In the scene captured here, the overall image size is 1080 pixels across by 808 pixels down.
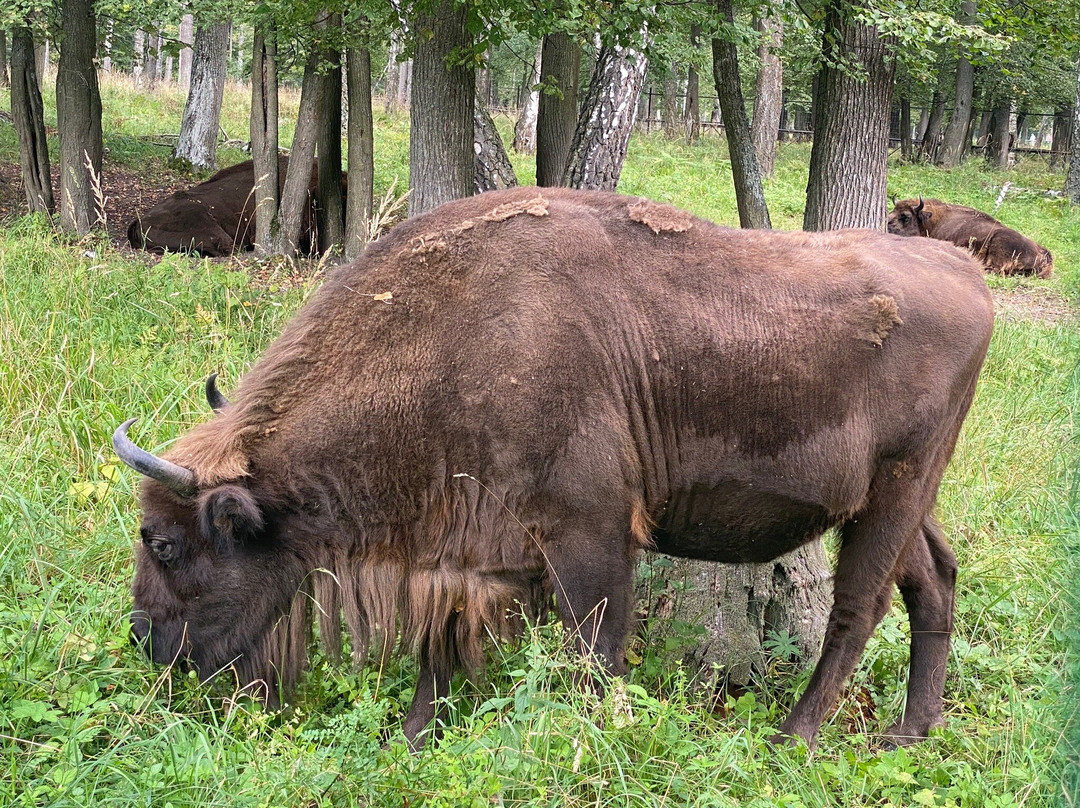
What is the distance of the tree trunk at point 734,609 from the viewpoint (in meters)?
4.95

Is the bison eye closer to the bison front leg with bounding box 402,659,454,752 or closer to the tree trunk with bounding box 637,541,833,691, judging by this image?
the bison front leg with bounding box 402,659,454,752

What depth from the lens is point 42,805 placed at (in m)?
3.07

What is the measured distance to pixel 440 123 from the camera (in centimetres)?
716

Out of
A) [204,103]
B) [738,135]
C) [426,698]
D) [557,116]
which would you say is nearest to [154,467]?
[426,698]

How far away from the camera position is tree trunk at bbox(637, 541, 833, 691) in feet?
16.3

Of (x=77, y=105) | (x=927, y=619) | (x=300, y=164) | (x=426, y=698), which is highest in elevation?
(x=77, y=105)

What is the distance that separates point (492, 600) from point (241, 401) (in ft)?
4.43

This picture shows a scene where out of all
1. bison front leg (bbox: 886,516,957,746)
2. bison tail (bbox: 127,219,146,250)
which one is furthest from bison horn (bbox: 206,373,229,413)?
bison tail (bbox: 127,219,146,250)

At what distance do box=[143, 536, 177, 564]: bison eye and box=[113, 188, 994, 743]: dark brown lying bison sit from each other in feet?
0.04

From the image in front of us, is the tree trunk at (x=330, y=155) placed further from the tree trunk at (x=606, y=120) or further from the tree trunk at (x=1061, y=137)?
the tree trunk at (x=1061, y=137)

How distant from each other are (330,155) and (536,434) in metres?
7.51

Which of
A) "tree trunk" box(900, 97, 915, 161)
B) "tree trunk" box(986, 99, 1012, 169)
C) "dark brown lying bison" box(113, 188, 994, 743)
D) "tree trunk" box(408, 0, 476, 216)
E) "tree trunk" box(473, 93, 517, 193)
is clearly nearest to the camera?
"dark brown lying bison" box(113, 188, 994, 743)

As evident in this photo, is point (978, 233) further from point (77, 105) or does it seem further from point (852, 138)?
point (77, 105)

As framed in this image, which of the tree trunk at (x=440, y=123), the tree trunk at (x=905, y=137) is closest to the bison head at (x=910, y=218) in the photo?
the tree trunk at (x=440, y=123)
